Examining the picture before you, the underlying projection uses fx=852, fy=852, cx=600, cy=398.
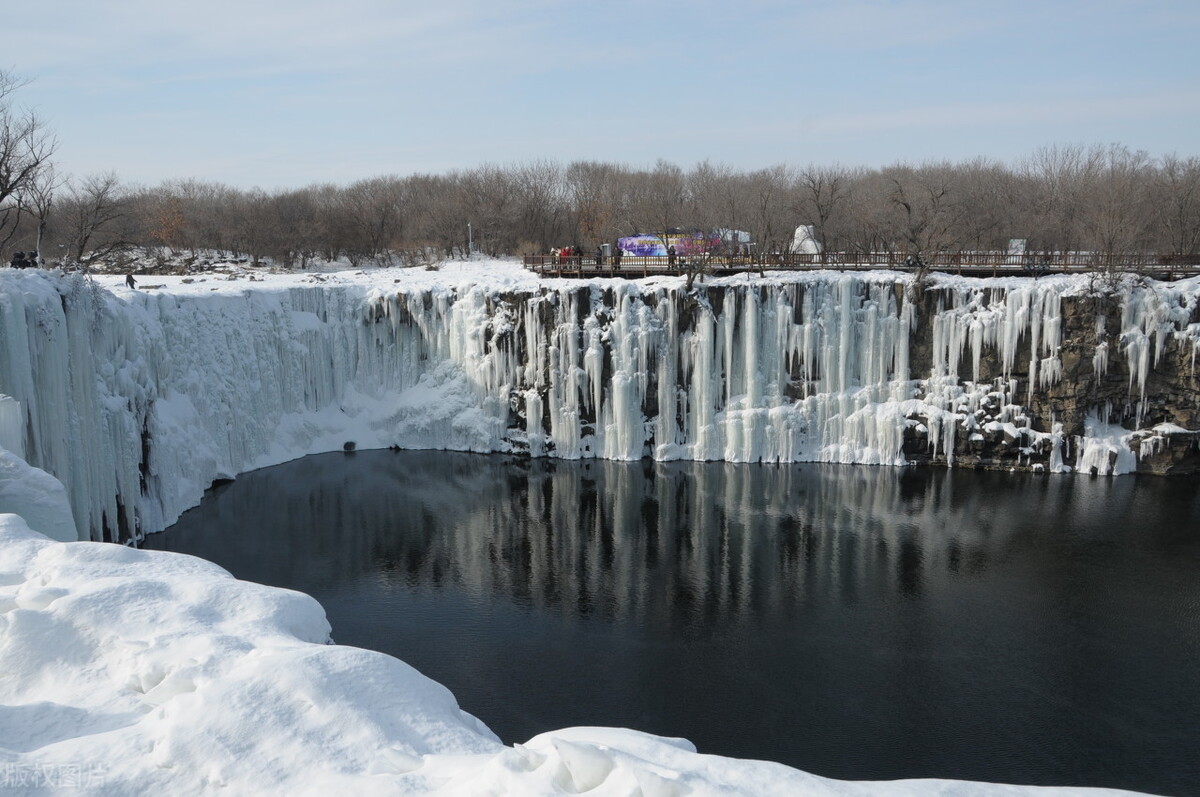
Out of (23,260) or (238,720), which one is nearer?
(238,720)

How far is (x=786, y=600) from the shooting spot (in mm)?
18531

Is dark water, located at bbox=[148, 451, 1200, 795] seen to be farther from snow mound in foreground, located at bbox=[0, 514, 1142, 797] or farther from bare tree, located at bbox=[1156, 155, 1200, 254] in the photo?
bare tree, located at bbox=[1156, 155, 1200, 254]

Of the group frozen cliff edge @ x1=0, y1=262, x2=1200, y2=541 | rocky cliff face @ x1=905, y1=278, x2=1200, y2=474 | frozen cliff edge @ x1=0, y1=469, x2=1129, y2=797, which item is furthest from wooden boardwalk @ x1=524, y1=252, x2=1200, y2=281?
frozen cliff edge @ x1=0, y1=469, x2=1129, y2=797

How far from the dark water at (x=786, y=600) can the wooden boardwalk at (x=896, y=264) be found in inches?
313

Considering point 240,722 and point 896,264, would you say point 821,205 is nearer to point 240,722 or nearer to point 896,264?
point 896,264

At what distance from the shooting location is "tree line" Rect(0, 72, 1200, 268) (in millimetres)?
40156

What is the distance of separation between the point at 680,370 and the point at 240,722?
25.6 m

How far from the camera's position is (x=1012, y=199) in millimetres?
47188

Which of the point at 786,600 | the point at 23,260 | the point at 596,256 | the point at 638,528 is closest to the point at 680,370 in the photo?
the point at 596,256

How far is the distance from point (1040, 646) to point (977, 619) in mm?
1421

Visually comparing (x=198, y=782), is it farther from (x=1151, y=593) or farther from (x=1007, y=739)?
(x=1151, y=593)

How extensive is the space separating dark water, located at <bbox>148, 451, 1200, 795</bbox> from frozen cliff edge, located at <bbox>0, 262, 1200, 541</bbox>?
1592 mm

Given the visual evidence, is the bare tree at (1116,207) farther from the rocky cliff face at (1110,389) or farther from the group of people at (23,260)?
the group of people at (23,260)

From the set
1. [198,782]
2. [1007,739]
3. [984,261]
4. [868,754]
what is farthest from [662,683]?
[984,261]
